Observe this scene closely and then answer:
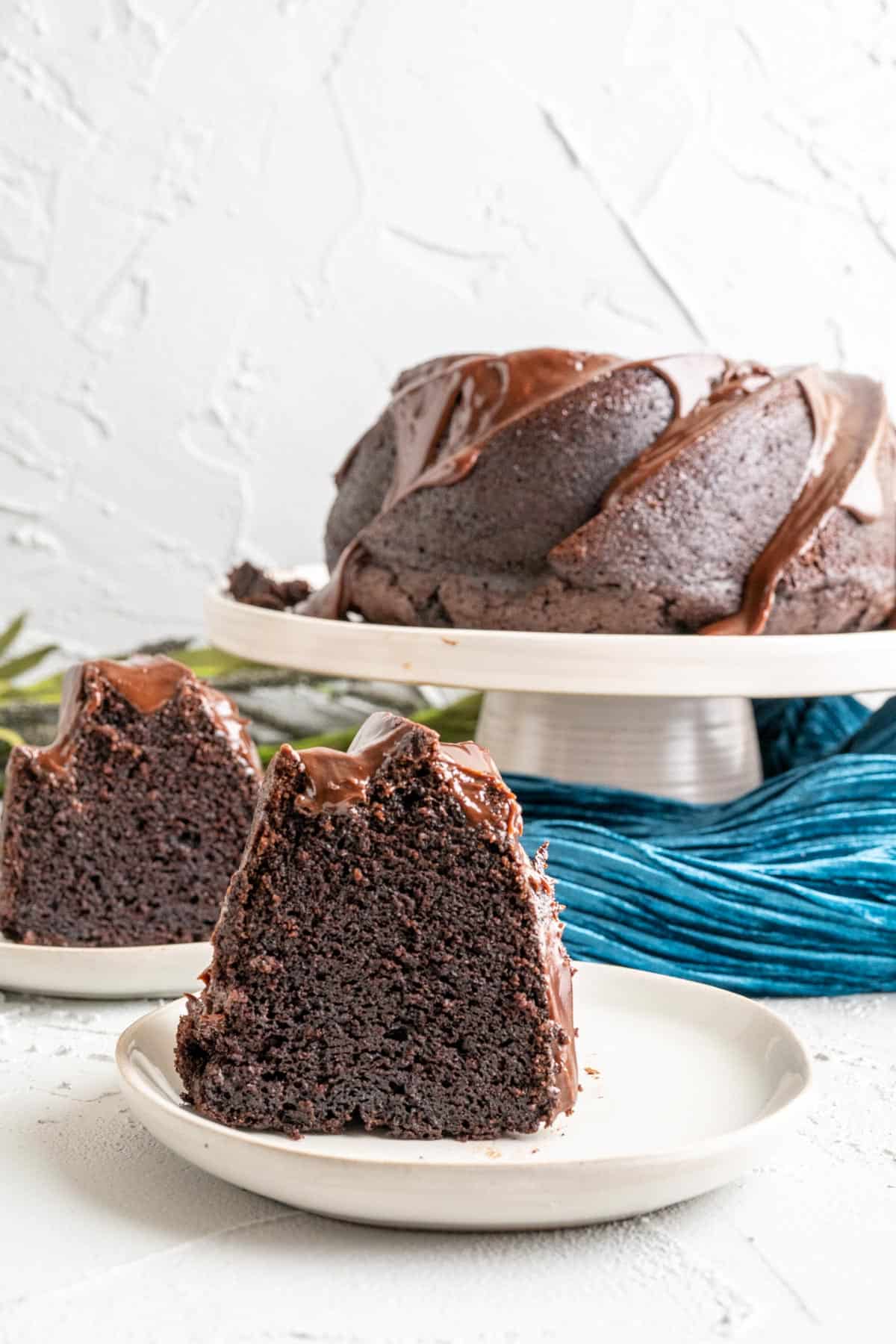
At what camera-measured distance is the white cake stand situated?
53.7 inches

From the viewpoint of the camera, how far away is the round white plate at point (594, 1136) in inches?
32.3

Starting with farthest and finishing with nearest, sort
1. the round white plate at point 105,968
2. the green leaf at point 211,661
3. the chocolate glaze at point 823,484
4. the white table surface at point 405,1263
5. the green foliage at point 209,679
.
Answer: the green leaf at point 211,661
the green foliage at point 209,679
the chocolate glaze at point 823,484
the round white plate at point 105,968
the white table surface at point 405,1263

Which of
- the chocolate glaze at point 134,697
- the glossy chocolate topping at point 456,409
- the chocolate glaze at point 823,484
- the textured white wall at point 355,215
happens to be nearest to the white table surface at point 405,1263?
the chocolate glaze at point 134,697

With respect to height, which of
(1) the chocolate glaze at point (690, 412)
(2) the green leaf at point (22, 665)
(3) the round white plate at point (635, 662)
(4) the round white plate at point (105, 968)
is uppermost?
(1) the chocolate glaze at point (690, 412)

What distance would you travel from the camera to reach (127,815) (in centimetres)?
134

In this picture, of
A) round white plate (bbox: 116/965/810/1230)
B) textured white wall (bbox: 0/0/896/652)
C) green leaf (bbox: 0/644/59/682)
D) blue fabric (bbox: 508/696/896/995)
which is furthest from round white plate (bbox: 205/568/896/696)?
textured white wall (bbox: 0/0/896/652)

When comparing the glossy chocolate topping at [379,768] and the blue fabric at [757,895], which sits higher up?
the glossy chocolate topping at [379,768]

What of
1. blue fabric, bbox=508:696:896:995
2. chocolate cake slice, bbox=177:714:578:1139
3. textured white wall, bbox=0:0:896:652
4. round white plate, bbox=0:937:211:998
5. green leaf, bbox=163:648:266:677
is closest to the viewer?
chocolate cake slice, bbox=177:714:578:1139

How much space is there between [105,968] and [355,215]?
1646 millimetres

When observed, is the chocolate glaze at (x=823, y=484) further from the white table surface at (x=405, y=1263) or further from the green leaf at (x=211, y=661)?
the green leaf at (x=211, y=661)

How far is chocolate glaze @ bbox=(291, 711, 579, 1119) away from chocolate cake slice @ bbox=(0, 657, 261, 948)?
36 centimetres

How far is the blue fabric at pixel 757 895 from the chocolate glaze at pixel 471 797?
0.38 meters

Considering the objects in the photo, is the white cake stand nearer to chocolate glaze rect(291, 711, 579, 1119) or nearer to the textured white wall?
chocolate glaze rect(291, 711, 579, 1119)

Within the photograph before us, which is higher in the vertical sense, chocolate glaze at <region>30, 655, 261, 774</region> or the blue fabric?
the blue fabric
